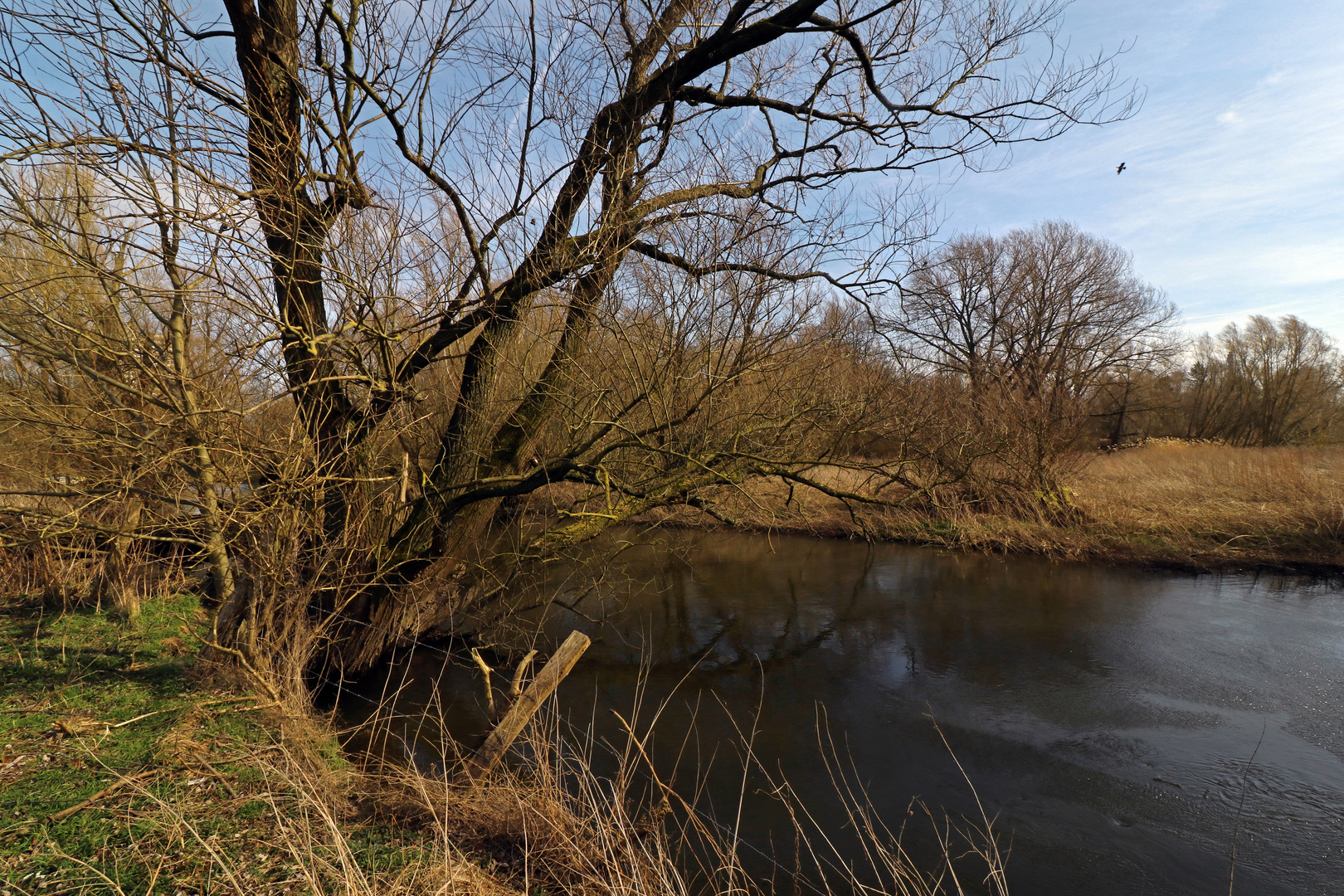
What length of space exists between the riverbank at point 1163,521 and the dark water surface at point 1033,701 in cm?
117

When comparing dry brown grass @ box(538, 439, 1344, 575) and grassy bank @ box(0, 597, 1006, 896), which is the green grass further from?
dry brown grass @ box(538, 439, 1344, 575)

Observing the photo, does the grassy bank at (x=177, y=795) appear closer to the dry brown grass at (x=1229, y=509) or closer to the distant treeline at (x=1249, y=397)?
the dry brown grass at (x=1229, y=509)

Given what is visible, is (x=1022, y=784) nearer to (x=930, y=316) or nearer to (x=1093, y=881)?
(x=1093, y=881)

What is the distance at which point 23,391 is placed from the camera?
5062 mm

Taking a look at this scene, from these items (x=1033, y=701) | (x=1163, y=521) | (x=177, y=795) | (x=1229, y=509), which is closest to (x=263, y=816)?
(x=177, y=795)

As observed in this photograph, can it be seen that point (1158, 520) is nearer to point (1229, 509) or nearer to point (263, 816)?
point (1229, 509)

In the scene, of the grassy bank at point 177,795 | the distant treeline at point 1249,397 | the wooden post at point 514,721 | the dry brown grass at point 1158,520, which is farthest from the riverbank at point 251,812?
the distant treeline at point 1249,397

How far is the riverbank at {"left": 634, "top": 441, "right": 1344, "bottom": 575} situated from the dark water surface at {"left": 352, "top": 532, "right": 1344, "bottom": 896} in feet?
3.84

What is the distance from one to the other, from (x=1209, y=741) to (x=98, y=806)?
28.8 ft

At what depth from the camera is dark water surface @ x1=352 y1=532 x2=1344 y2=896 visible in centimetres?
520

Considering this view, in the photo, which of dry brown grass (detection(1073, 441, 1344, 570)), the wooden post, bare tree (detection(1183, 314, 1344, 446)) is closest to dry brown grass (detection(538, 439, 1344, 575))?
dry brown grass (detection(1073, 441, 1344, 570))

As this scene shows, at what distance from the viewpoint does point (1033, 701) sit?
7.74 m

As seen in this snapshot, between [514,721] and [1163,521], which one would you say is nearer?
[514,721]

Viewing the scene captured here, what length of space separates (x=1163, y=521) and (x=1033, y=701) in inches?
380
